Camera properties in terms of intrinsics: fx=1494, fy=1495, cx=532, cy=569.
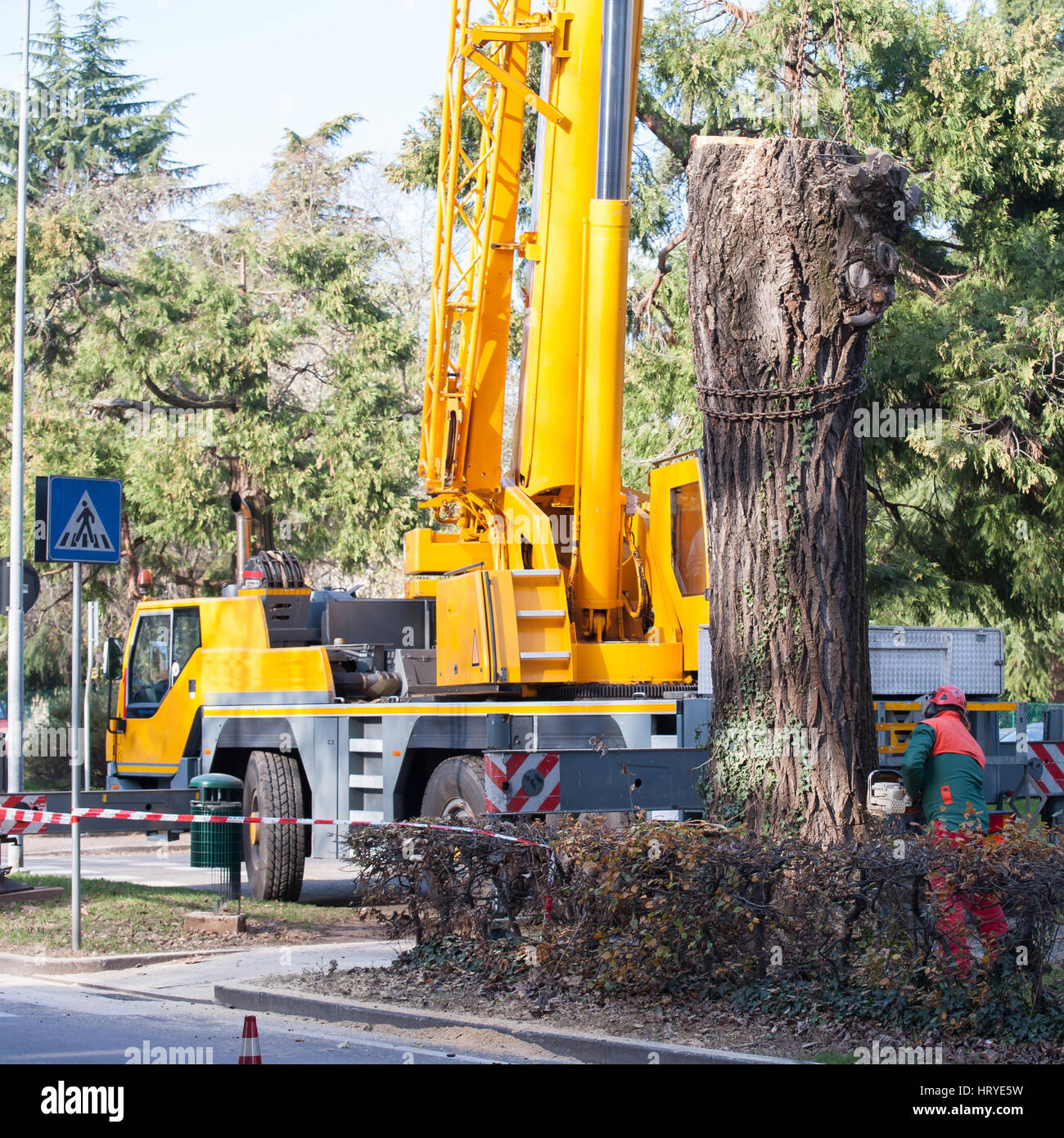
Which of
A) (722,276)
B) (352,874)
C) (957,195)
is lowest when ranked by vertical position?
(352,874)

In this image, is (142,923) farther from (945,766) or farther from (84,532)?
(945,766)

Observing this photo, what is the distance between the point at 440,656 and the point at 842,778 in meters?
4.96

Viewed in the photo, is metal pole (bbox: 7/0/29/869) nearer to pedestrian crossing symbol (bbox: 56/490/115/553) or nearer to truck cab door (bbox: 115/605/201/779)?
truck cab door (bbox: 115/605/201/779)

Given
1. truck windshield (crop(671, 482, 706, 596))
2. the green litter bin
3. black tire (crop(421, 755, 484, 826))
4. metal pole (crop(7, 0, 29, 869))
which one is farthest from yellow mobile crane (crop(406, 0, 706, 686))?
metal pole (crop(7, 0, 29, 869))

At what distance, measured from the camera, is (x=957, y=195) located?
19641 millimetres

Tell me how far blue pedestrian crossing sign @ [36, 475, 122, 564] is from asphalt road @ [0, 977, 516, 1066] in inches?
125

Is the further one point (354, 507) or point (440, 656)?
point (354, 507)

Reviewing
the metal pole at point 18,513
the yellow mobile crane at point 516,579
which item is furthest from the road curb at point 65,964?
the metal pole at point 18,513

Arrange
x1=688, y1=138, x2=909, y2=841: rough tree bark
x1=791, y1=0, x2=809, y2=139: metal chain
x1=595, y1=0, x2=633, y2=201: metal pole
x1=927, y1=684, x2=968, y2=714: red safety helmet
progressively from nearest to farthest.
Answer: x1=688, y1=138, x2=909, y2=841: rough tree bark < x1=927, y1=684, x2=968, y2=714: red safety helmet < x1=595, y1=0, x2=633, y2=201: metal pole < x1=791, y1=0, x2=809, y2=139: metal chain

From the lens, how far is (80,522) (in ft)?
35.2

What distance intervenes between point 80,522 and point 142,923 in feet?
9.77

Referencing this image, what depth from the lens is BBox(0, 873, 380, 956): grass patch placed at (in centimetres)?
1042

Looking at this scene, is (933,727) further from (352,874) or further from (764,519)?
(352,874)

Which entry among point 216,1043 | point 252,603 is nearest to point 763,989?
point 216,1043
